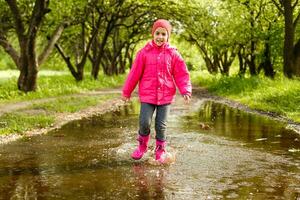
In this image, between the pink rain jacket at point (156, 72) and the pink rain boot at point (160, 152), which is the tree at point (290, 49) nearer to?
the pink rain jacket at point (156, 72)

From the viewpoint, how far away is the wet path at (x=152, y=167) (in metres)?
4.89

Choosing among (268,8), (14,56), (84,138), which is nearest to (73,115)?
(84,138)

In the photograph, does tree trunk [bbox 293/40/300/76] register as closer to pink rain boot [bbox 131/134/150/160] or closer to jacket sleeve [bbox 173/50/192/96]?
jacket sleeve [bbox 173/50/192/96]

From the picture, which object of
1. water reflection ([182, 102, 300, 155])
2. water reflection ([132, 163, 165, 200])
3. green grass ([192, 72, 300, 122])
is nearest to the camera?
water reflection ([132, 163, 165, 200])

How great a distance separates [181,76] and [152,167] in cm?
146

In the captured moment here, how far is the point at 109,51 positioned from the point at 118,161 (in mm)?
42881

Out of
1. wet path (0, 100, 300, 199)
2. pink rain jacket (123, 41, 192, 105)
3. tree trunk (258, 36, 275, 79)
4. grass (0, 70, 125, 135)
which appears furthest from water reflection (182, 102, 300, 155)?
tree trunk (258, 36, 275, 79)

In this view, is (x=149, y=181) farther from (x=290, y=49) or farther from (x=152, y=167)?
(x=290, y=49)

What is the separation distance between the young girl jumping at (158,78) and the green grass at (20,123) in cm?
334

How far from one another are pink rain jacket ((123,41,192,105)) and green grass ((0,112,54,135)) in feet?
11.3

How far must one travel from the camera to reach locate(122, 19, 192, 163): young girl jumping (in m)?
6.68

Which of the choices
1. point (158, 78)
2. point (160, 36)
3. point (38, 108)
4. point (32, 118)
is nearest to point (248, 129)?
point (158, 78)

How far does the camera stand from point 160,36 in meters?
6.61

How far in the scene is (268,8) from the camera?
2769cm
